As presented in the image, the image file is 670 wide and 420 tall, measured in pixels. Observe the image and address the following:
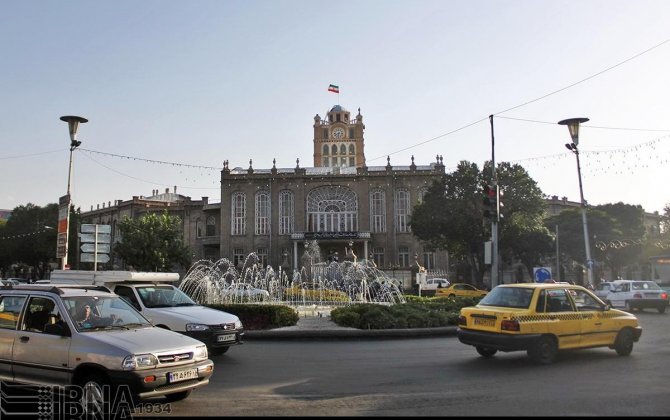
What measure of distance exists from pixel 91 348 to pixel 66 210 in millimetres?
13539

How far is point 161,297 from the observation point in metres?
11.5

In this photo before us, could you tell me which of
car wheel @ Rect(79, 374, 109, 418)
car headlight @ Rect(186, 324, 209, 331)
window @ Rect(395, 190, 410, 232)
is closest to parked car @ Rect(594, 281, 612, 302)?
car headlight @ Rect(186, 324, 209, 331)

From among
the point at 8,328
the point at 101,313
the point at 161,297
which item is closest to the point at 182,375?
the point at 101,313

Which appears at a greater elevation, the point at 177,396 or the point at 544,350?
the point at 544,350

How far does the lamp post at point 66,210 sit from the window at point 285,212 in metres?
41.3

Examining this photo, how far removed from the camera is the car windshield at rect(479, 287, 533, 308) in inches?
402

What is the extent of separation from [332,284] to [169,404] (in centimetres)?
2763

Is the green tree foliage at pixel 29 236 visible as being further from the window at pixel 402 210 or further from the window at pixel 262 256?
the window at pixel 402 210

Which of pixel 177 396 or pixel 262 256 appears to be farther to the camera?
pixel 262 256

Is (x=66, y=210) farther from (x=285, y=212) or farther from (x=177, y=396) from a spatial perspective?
(x=285, y=212)

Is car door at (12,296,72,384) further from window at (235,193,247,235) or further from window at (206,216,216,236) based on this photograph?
window at (206,216,216,236)

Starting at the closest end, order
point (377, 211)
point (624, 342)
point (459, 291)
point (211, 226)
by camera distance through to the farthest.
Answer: point (624, 342)
point (459, 291)
point (377, 211)
point (211, 226)

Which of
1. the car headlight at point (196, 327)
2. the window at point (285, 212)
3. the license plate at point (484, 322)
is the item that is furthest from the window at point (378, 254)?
the car headlight at point (196, 327)

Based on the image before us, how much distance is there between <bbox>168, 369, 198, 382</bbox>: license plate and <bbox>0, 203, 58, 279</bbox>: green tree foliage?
192 feet
